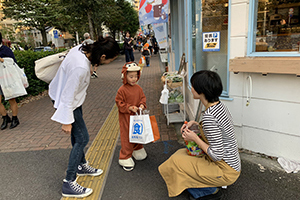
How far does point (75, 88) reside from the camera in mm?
2234

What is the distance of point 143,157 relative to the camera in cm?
337

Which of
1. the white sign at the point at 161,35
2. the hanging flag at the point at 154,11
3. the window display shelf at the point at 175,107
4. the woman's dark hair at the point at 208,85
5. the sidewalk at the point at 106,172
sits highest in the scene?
the hanging flag at the point at 154,11

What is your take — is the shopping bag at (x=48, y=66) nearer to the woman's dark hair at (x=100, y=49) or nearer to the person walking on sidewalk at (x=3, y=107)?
the woman's dark hair at (x=100, y=49)

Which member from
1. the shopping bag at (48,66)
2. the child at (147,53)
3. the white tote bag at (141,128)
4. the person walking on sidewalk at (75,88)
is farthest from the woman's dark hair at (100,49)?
the child at (147,53)

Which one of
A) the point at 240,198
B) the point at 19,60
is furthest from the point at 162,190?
the point at 19,60

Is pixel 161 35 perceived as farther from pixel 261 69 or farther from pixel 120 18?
pixel 120 18

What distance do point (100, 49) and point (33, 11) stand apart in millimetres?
31850

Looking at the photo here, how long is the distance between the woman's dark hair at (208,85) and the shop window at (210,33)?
131 centimetres

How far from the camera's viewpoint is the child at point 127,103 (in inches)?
118

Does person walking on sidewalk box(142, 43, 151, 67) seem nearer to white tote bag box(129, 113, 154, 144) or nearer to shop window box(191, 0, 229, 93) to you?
shop window box(191, 0, 229, 93)

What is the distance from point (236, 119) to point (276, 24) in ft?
4.68

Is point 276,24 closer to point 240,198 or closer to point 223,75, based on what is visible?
point 223,75

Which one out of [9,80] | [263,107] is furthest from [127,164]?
[9,80]

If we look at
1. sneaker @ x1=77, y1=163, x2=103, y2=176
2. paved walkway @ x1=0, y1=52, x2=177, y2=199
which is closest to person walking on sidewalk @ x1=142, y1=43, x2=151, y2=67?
paved walkway @ x1=0, y1=52, x2=177, y2=199
